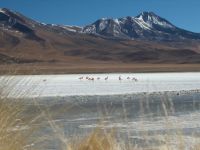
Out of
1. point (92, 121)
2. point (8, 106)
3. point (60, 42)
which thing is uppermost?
point (60, 42)

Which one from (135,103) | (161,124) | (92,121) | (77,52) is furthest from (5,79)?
(77,52)

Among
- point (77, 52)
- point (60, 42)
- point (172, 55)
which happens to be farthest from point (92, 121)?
point (60, 42)

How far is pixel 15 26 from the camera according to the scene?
629 ft

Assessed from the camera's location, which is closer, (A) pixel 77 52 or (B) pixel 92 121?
(B) pixel 92 121

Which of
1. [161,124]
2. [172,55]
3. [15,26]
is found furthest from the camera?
[15,26]

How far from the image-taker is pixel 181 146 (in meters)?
2.82

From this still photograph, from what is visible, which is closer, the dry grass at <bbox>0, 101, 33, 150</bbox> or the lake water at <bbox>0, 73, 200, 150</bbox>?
the dry grass at <bbox>0, 101, 33, 150</bbox>

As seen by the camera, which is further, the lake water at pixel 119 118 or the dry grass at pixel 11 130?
the lake water at pixel 119 118

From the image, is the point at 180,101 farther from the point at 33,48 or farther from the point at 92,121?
the point at 33,48

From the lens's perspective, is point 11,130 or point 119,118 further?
point 119,118

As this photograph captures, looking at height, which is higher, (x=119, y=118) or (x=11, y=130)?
(x=11, y=130)

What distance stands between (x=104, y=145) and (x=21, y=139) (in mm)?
491

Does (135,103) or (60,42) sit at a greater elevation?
(60,42)

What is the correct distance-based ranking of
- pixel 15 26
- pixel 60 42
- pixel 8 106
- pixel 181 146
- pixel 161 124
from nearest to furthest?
pixel 181 146 < pixel 8 106 < pixel 161 124 < pixel 60 42 < pixel 15 26
